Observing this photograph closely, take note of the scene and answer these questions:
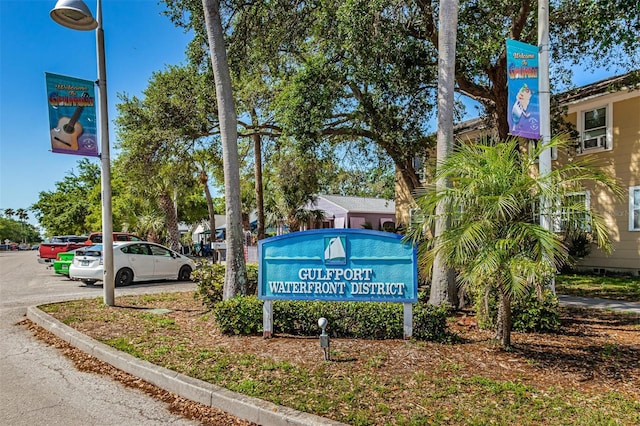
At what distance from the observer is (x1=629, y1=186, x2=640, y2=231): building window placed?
14.9 meters

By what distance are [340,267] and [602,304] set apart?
23.0 ft

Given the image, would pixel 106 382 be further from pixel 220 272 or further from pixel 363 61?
pixel 363 61

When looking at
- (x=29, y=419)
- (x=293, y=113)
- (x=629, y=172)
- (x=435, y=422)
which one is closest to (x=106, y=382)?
(x=29, y=419)

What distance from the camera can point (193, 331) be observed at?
24.0 feet

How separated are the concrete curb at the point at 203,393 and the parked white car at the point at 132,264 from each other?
25.8 ft

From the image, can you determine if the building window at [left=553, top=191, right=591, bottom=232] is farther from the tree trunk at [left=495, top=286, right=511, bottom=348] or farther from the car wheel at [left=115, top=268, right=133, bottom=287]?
the car wheel at [left=115, top=268, right=133, bottom=287]

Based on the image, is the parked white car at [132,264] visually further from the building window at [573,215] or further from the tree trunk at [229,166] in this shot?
the building window at [573,215]

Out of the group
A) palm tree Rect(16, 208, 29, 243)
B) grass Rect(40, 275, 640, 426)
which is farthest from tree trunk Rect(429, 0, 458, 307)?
palm tree Rect(16, 208, 29, 243)

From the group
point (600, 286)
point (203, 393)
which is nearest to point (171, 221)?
point (600, 286)

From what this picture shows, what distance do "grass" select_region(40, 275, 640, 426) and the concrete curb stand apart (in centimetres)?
12

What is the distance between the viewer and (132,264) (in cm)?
1466

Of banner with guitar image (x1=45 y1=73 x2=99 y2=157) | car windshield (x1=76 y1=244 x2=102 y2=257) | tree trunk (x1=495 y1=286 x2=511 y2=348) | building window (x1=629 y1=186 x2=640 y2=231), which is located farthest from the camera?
building window (x1=629 y1=186 x2=640 y2=231)

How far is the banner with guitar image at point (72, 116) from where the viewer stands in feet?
29.6

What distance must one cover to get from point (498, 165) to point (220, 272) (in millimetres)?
→ 5929
